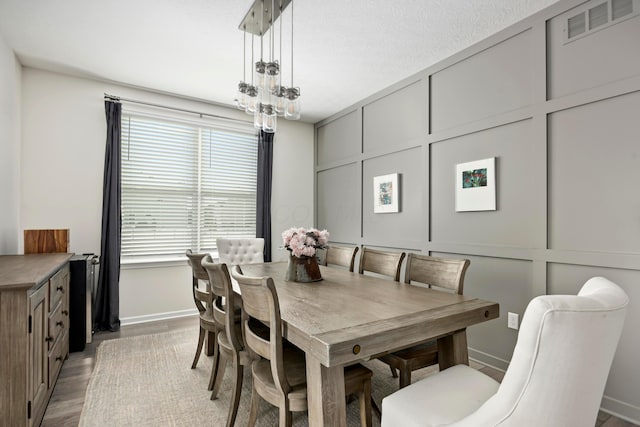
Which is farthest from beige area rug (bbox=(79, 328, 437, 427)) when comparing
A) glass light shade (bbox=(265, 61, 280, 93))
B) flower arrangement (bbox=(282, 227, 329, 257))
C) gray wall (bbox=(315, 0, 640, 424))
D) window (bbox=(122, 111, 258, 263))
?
glass light shade (bbox=(265, 61, 280, 93))

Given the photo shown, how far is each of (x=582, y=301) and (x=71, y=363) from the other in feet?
11.4

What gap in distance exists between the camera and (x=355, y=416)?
196cm

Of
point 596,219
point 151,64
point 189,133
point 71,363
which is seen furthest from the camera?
point 189,133

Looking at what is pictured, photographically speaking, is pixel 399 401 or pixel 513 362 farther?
pixel 399 401

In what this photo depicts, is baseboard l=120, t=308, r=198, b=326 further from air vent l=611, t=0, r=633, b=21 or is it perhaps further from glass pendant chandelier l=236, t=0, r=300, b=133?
air vent l=611, t=0, r=633, b=21

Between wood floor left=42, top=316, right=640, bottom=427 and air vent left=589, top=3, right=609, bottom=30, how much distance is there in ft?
8.20

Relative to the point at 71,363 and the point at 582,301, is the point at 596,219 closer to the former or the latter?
the point at 582,301

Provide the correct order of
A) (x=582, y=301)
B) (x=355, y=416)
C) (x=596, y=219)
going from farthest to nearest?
(x=596, y=219), (x=355, y=416), (x=582, y=301)

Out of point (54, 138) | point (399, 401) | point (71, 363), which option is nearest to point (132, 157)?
point (54, 138)

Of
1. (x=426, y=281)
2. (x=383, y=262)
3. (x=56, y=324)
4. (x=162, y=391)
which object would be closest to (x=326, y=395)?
(x=426, y=281)

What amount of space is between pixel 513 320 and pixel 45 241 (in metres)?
4.03

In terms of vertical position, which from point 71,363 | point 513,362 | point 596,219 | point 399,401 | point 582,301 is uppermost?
point 596,219

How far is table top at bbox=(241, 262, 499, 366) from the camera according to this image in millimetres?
1218

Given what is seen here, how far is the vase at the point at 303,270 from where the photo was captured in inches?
90.1
